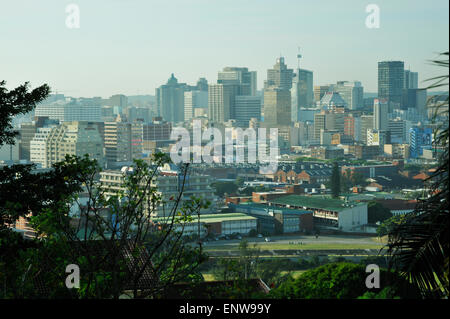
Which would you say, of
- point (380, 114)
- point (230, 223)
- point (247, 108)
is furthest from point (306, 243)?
point (247, 108)

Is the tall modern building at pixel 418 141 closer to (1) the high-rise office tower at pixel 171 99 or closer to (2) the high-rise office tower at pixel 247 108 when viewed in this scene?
(2) the high-rise office tower at pixel 247 108

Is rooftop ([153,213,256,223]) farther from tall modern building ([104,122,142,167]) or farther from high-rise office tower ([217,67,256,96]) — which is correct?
high-rise office tower ([217,67,256,96])

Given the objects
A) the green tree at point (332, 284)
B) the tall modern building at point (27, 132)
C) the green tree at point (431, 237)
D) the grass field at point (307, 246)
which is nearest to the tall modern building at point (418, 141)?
the tall modern building at point (27, 132)

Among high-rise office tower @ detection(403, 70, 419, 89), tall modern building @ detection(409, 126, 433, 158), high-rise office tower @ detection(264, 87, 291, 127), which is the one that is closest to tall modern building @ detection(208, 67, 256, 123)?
high-rise office tower @ detection(264, 87, 291, 127)
